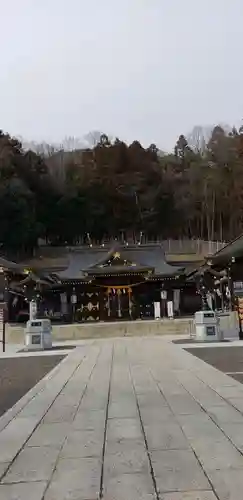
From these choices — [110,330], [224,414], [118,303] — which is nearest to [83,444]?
[224,414]

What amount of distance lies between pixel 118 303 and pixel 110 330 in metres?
6.81

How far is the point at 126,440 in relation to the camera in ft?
15.1

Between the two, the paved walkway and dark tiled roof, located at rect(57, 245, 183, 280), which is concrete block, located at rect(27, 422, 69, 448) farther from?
dark tiled roof, located at rect(57, 245, 183, 280)

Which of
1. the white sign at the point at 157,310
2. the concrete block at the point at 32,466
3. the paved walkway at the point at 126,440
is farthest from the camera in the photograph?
the white sign at the point at 157,310

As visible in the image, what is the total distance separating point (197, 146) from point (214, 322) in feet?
149

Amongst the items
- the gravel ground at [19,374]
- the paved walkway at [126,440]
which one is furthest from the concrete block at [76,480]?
the gravel ground at [19,374]

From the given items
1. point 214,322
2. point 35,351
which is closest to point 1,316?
point 35,351

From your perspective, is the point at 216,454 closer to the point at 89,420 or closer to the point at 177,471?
the point at 177,471

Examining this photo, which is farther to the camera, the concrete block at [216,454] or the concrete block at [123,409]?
the concrete block at [123,409]

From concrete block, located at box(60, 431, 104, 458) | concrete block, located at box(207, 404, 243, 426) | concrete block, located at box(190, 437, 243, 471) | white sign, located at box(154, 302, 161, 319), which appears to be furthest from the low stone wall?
concrete block, located at box(190, 437, 243, 471)

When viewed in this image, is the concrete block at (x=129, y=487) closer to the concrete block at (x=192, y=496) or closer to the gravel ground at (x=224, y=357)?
the concrete block at (x=192, y=496)

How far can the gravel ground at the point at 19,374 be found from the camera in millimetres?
7580

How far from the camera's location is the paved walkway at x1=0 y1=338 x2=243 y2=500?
3.32 metres

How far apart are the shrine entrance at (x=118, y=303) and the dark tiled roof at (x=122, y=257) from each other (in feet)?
5.55
